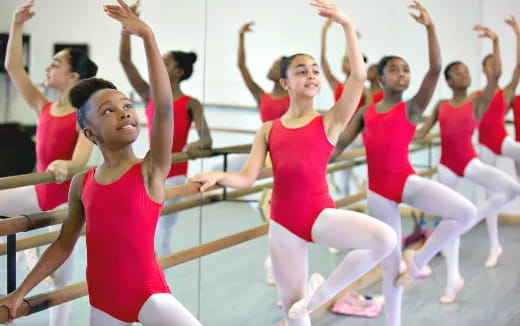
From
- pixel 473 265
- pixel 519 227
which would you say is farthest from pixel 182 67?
pixel 519 227

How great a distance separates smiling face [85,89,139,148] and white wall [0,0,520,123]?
2.32 feet

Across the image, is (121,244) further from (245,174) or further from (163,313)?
(245,174)

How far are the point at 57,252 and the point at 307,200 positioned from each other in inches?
41.4

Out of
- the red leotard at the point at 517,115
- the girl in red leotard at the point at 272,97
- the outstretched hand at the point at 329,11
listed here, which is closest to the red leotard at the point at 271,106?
the girl in red leotard at the point at 272,97

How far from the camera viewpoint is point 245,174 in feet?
10.4

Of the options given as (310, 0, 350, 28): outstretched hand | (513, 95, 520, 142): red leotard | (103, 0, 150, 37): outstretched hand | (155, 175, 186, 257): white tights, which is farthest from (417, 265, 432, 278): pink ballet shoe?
(103, 0, 150, 37): outstretched hand

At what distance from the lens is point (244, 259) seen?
4379 millimetres

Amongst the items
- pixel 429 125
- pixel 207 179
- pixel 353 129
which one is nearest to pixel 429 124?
pixel 429 125

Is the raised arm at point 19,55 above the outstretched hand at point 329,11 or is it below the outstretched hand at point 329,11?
below

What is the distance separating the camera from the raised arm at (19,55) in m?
2.97

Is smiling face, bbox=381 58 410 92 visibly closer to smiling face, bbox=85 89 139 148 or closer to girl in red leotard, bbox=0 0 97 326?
girl in red leotard, bbox=0 0 97 326

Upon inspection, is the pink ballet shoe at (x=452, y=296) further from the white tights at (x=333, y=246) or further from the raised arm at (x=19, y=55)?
the raised arm at (x=19, y=55)

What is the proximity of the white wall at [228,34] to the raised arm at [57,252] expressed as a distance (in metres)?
0.71

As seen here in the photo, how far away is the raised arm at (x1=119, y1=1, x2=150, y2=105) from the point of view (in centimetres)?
318
